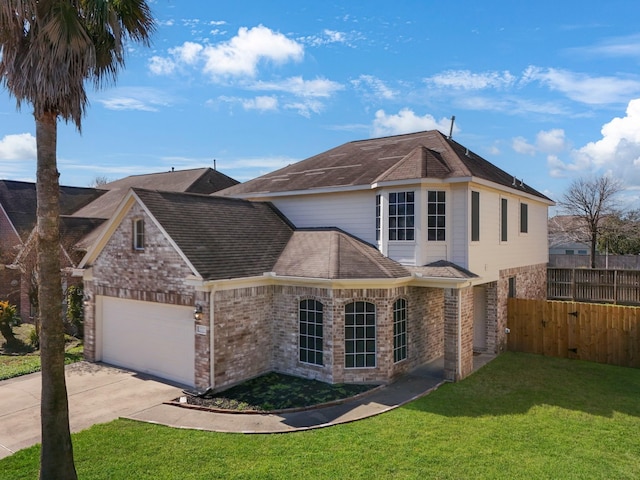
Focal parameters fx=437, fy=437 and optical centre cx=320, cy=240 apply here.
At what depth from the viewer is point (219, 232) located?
536 inches

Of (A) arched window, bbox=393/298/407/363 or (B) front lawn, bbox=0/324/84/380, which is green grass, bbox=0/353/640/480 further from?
(B) front lawn, bbox=0/324/84/380

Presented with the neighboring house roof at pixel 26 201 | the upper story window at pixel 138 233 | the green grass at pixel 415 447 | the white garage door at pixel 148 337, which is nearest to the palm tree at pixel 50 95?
the green grass at pixel 415 447

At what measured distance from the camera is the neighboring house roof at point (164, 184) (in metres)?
25.1

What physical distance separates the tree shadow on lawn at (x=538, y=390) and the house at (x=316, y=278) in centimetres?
99

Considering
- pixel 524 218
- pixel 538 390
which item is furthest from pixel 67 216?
pixel 538 390

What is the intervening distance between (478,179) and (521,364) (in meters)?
6.18

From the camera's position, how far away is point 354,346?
40.2 feet

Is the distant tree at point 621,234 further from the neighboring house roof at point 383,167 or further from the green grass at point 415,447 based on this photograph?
the green grass at point 415,447

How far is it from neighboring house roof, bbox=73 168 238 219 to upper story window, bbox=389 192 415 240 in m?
14.6

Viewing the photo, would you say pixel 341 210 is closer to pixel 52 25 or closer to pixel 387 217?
pixel 387 217

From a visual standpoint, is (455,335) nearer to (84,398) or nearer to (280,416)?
(280,416)

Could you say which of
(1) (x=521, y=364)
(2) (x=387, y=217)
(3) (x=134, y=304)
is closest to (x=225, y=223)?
(3) (x=134, y=304)

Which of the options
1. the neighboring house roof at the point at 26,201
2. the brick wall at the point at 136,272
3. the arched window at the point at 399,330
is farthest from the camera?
the neighboring house roof at the point at 26,201

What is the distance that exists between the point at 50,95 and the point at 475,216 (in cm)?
1159
